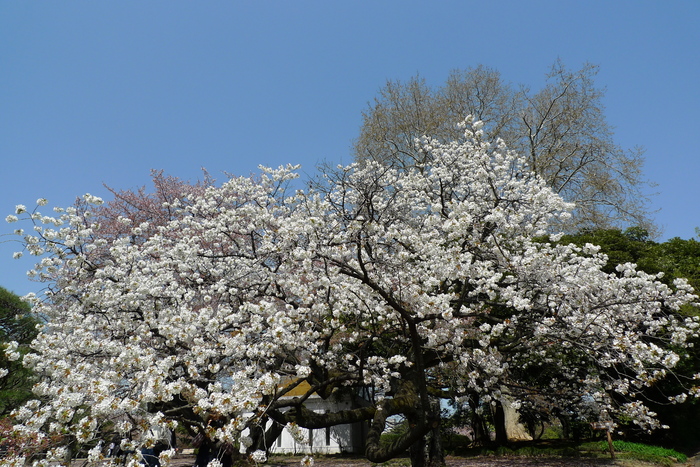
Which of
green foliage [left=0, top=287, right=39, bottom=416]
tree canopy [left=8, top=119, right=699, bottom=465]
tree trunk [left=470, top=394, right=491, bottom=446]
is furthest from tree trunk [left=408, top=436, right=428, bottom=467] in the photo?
green foliage [left=0, top=287, right=39, bottom=416]

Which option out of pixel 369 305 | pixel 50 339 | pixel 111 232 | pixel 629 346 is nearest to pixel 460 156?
pixel 369 305

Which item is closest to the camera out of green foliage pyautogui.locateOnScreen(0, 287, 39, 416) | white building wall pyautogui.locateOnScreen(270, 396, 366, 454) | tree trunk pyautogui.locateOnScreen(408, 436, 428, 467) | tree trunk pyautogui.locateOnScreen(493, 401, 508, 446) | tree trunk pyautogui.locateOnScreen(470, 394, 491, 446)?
tree trunk pyautogui.locateOnScreen(408, 436, 428, 467)

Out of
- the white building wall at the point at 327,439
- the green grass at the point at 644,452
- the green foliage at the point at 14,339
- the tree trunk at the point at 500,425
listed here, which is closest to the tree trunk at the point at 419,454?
the green grass at the point at 644,452

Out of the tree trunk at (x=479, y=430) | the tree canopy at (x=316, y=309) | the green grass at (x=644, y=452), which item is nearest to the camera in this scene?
the tree canopy at (x=316, y=309)

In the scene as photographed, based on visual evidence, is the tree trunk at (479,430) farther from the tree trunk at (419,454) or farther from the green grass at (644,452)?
the tree trunk at (419,454)

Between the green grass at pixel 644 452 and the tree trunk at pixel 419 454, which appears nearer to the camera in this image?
the tree trunk at pixel 419 454

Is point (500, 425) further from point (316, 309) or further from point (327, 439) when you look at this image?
point (316, 309)

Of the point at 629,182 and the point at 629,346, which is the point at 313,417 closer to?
the point at 629,346

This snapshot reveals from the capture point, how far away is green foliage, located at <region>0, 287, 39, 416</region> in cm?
1362

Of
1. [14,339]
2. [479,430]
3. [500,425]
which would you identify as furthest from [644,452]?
[14,339]

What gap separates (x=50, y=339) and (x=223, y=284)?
94.5 inches

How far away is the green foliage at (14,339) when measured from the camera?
1362cm

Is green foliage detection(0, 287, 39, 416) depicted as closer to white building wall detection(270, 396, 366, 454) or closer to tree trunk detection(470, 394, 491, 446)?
white building wall detection(270, 396, 366, 454)

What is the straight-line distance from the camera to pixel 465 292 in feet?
26.8
